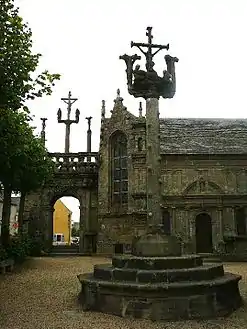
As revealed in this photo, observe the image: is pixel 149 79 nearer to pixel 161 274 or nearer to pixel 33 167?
pixel 161 274

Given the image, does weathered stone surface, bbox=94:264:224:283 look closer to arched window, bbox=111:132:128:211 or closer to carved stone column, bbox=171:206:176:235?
carved stone column, bbox=171:206:176:235

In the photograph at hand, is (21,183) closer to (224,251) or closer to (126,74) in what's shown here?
(126,74)

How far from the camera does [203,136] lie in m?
27.7

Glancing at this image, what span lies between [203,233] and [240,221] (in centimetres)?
267

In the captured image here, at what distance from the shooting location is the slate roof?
2564 centimetres

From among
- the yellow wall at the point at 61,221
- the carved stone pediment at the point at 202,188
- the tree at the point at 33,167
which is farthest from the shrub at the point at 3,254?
the yellow wall at the point at 61,221

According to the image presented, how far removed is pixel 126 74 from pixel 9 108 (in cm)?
367

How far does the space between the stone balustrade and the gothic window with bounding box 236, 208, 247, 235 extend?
420 inches

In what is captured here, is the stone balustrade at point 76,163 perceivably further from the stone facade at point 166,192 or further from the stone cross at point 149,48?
the stone cross at point 149,48

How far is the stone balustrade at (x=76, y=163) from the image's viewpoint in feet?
90.0

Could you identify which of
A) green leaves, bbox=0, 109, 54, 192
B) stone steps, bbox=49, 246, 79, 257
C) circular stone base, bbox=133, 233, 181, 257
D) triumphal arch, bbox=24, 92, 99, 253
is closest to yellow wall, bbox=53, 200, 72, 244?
stone steps, bbox=49, 246, 79, 257

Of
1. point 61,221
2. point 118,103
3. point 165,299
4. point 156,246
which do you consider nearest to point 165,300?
point 165,299

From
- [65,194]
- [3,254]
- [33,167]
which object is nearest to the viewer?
[3,254]

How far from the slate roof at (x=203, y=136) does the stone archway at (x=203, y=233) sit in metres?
4.58
